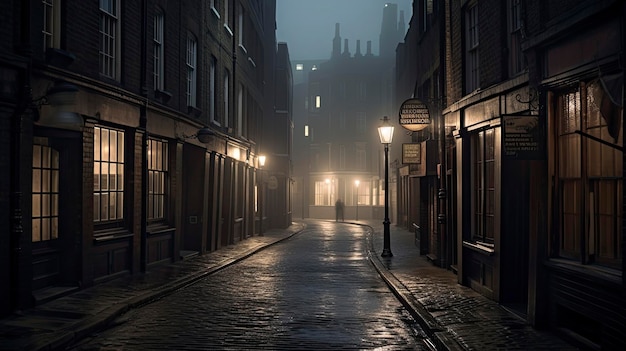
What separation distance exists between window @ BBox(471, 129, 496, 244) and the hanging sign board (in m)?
4.36

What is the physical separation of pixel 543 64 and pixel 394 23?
390ft

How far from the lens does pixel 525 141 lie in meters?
9.31

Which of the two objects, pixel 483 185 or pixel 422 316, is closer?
pixel 422 316

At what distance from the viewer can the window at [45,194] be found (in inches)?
472

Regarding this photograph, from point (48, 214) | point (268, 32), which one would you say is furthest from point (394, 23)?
point (48, 214)

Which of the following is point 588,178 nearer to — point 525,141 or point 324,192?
point 525,141

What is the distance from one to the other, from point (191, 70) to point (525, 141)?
1366cm

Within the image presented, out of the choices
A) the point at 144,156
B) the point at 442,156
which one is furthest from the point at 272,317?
the point at 442,156

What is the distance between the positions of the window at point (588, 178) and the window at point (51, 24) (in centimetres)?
814

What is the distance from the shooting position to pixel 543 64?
9.30 meters

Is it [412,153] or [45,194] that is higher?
[412,153]

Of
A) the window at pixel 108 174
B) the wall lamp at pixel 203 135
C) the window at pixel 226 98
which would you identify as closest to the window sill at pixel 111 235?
the window at pixel 108 174

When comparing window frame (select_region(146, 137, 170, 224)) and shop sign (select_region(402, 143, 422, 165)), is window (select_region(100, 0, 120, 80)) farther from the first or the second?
shop sign (select_region(402, 143, 422, 165))

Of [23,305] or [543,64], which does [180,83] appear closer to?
[23,305]
